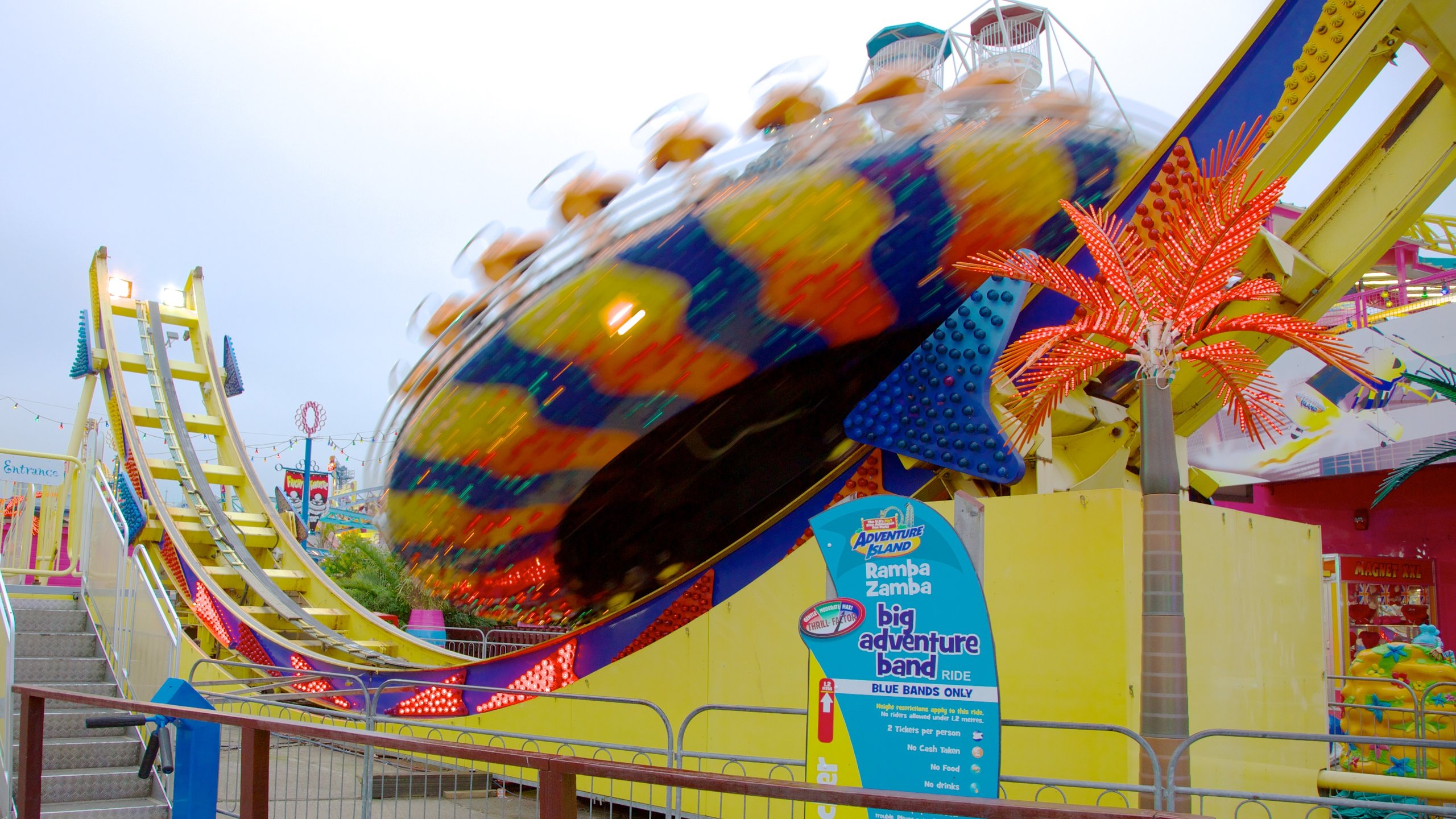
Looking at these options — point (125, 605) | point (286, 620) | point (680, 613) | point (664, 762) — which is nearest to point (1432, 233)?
point (680, 613)

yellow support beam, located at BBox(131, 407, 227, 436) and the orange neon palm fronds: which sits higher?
yellow support beam, located at BBox(131, 407, 227, 436)

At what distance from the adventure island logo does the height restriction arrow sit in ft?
1.83

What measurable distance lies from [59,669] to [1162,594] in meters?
7.43

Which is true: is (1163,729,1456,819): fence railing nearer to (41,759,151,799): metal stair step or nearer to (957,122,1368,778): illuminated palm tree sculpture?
(957,122,1368,778): illuminated palm tree sculpture

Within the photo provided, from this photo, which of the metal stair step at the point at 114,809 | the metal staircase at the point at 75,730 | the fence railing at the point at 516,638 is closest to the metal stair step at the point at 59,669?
the metal staircase at the point at 75,730

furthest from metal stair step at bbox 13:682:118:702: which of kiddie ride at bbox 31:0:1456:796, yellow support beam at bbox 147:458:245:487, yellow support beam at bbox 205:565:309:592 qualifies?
yellow support beam at bbox 147:458:245:487

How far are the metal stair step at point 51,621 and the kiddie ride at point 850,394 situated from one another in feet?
7.72

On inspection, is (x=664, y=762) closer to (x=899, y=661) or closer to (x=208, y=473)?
(x=899, y=661)

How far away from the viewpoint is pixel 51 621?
25.8 feet

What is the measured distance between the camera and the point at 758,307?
7.17m

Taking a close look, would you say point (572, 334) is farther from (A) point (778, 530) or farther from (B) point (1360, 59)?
(B) point (1360, 59)

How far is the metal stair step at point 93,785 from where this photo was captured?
6.25 metres

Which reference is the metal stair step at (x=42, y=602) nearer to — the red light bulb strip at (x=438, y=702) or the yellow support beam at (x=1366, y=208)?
the red light bulb strip at (x=438, y=702)

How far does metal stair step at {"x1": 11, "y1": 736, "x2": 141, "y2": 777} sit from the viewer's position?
21.1ft
